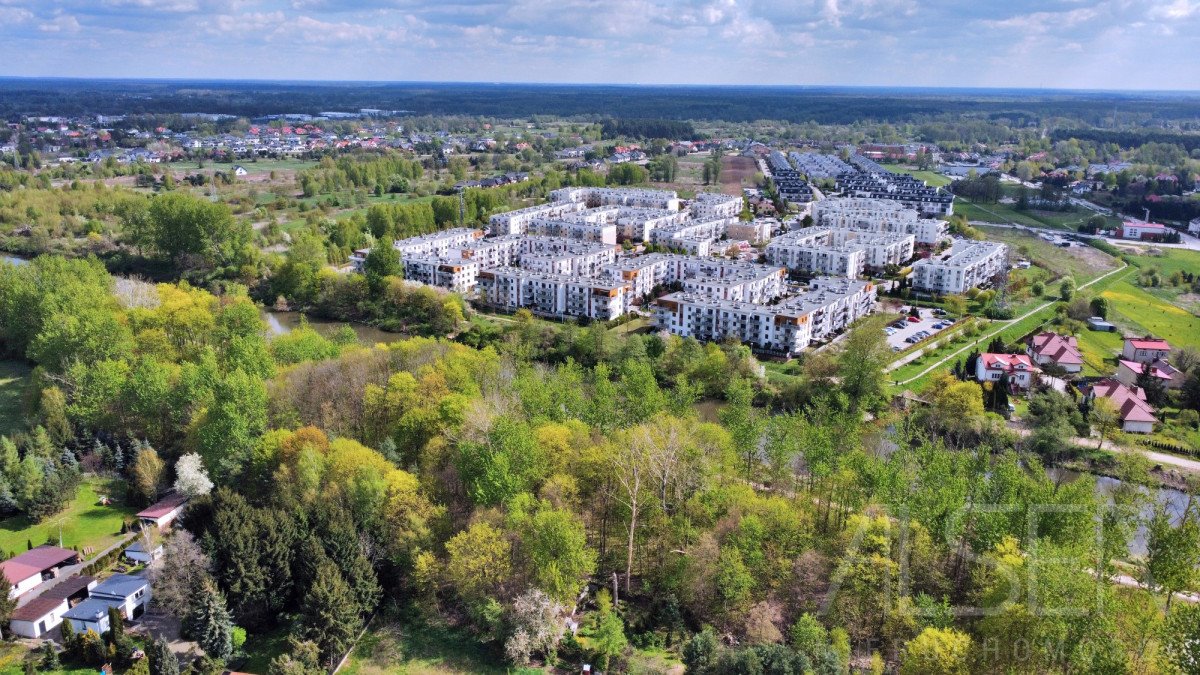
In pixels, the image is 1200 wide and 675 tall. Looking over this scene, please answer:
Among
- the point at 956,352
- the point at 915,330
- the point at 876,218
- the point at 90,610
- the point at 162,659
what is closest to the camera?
the point at 162,659

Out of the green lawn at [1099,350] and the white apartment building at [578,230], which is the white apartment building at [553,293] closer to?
the white apartment building at [578,230]

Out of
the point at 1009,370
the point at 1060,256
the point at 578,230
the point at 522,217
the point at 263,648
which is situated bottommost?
the point at 263,648

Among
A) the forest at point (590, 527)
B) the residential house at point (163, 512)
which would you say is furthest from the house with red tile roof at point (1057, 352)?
the residential house at point (163, 512)

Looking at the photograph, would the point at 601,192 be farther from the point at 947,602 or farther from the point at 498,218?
the point at 947,602

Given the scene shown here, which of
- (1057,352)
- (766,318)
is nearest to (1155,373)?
(1057,352)

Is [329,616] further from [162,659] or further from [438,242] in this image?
[438,242]

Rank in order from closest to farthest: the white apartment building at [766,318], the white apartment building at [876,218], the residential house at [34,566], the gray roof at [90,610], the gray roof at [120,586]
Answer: the gray roof at [90,610]
the gray roof at [120,586]
the residential house at [34,566]
the white apartment building at [766,318]
the white apartment building at [876,218]

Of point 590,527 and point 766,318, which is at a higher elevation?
point 766,318
